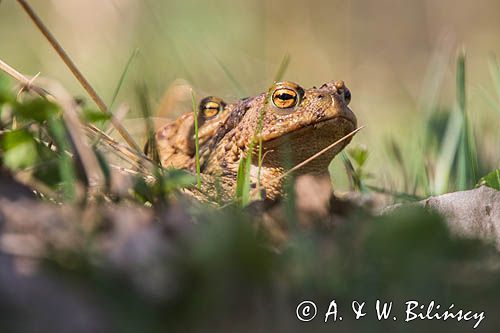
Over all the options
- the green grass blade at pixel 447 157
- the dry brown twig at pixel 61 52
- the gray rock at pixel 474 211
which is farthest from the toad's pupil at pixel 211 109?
the gray rock at pixel 474 211

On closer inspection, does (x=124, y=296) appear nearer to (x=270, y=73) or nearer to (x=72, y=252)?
(x=72, y=252)

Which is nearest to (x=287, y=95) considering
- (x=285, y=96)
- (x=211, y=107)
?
(x=285, y=96)

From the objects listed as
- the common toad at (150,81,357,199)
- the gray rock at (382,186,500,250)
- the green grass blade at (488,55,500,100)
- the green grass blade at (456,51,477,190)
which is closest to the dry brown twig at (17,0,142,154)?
the common toad at (150,81,357,199)

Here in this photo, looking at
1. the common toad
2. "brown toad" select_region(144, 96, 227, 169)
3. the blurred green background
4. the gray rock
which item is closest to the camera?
the gray rock

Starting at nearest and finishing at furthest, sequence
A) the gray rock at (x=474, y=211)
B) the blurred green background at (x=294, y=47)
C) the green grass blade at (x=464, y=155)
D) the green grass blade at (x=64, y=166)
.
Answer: the green grass blade at (x=64, y=166) < the gray rock at (x=474, y=211) < the green grass blade at (x=464, y=155) < the blurred green background at (x=294, y=47)

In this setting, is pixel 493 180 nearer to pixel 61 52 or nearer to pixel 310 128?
pixel 310 128

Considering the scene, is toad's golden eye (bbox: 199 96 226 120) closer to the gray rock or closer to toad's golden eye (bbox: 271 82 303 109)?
toad's golden eye (bbox: 271 82 303 109)

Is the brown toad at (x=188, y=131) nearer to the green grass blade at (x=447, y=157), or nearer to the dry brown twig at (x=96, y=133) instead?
the green grass blade at (x=447, y=157)
